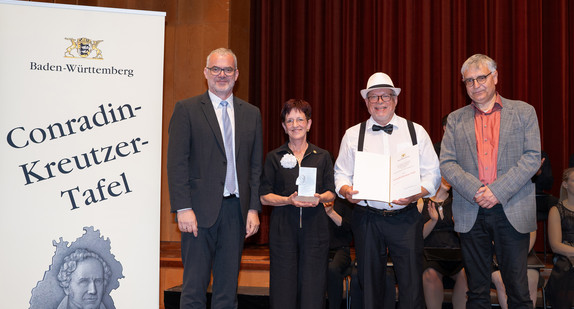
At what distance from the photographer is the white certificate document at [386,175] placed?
11.6ft

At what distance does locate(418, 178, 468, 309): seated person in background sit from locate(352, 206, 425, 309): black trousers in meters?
0.67

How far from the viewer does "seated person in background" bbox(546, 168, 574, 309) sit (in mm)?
4324

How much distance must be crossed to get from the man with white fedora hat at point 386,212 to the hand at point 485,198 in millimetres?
380

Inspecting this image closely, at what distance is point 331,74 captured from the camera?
727 cm

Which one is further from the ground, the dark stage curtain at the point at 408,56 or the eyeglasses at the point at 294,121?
the dark stage curtain at the point at 408,56

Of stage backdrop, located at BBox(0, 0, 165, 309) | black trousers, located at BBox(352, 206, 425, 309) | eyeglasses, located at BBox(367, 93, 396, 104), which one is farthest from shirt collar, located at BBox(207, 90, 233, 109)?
black trousers, located at BBox(352, 206, 425, 309)

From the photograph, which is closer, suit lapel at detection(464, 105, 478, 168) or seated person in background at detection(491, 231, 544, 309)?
suit lapel at detection(464, 105, 478, 168)

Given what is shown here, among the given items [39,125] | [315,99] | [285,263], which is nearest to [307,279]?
[285,263]

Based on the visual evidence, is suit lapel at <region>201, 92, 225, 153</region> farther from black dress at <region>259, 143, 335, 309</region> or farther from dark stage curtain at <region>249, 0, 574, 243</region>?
dark stage curtain at <region>249, 0, 574, 243</region>

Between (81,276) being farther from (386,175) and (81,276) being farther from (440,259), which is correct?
(440,259)

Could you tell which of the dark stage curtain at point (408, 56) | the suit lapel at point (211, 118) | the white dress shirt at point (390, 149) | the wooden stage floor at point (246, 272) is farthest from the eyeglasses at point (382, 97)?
the dark stage curtain at point (408, 56)

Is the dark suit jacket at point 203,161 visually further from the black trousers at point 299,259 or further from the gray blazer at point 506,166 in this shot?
the gray blazer at point 506,166

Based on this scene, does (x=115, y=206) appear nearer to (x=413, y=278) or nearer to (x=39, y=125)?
(x=39, y=125)

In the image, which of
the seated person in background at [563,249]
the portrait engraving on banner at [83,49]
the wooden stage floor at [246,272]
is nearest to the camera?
the portrait engraving on banner at [83,49]
